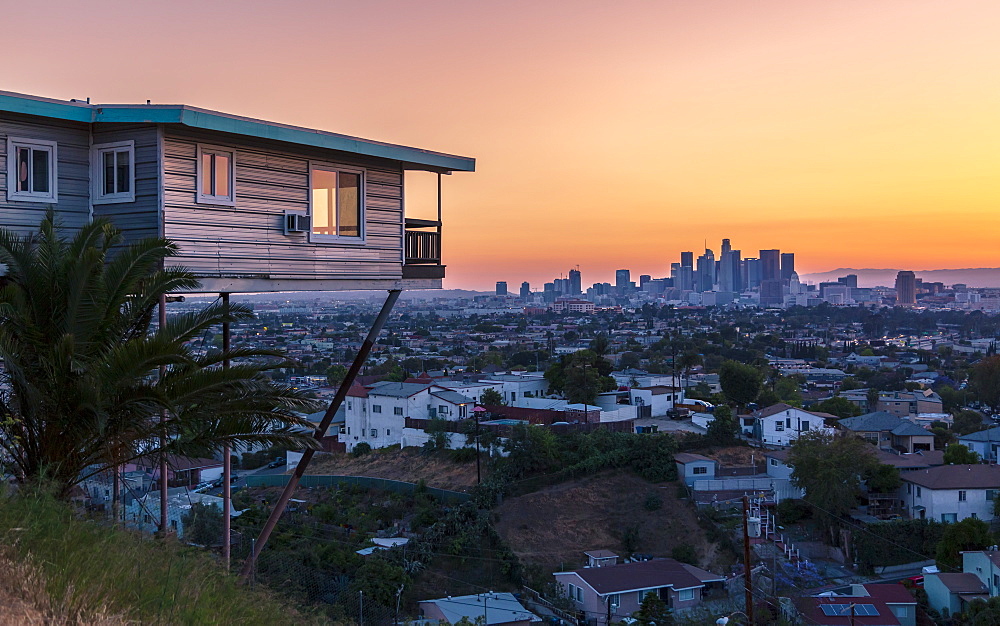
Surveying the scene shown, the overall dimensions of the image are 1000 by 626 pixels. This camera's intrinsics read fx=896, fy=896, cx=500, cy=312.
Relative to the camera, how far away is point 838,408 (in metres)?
39.1

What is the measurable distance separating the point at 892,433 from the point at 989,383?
1947cm

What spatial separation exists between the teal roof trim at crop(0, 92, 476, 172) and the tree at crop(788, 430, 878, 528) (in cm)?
1955

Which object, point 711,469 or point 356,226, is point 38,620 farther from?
point 711,469

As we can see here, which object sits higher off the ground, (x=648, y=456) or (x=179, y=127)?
(x=179, y=127)

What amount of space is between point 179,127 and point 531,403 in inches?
1330

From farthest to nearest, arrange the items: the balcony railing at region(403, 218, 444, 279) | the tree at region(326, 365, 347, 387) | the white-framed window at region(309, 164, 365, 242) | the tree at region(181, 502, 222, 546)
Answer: the tree at region(326, 365, 347, 387) → the tree at region(181, 502, 222, 546) → the balcony railing at region(403, 218, 444, 279) → the white-framed window at region(309, 164, 365, 242)

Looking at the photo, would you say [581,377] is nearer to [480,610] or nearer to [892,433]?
[892,433]

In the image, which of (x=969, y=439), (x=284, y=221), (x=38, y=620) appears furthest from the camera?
(x=969, y=439)

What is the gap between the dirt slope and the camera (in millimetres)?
22438

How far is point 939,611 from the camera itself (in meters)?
18.3

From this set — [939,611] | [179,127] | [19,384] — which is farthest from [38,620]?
[939,611]

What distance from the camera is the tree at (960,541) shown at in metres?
20.7

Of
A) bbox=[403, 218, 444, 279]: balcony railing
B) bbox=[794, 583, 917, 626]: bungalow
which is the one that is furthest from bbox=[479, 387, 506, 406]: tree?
bbox=[403, 218, 444, 279]: balcony railing

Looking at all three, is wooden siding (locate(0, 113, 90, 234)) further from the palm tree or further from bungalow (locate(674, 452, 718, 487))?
bungalow (locate(674, 452, 718, 487))
